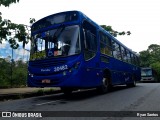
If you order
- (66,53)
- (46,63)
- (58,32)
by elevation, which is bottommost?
(46,63)

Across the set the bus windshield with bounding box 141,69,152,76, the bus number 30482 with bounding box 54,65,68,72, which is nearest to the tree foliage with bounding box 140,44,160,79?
the bus windshield with bounding box 141,69,152,76

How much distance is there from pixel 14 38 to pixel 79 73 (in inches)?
162

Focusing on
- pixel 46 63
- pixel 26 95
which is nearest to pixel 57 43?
pixel 46 63

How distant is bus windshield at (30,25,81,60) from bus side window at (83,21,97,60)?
576mm

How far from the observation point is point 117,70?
16.3m

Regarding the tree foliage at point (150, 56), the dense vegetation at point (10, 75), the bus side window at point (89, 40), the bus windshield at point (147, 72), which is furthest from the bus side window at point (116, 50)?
the tree foliage at point (150, 56)

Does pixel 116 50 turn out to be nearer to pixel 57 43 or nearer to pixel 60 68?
pixel 57 43

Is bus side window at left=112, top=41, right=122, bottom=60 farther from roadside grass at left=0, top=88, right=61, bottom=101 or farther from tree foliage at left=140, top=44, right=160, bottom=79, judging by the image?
tree foliage at left=140, top=44, right=160, bottom=79

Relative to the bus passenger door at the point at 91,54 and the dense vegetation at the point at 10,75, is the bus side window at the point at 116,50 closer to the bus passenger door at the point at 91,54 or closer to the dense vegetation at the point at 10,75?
the bus passenger door at the point at 91,54

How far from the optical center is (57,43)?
10.8 metres

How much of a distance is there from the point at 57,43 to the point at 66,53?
1.95 ft

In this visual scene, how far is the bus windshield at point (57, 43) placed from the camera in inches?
415

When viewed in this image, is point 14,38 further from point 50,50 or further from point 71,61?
point 71,61

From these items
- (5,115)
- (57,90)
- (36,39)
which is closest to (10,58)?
(57,90)
